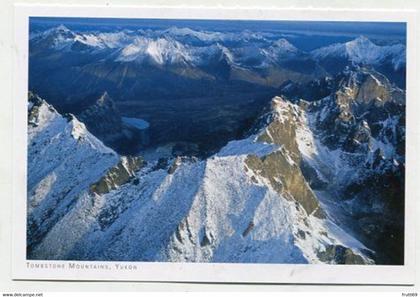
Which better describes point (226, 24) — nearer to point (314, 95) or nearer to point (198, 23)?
point (198, 23)

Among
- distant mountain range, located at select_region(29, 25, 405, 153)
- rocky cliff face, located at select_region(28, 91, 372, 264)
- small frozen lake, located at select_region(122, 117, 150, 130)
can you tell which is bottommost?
rocky cliff face, located at select_region(28, 91, 372, 264)

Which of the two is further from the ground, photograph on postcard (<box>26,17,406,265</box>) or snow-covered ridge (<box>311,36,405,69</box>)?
snow-covered ridge (<box>311,36,405,69</box>)

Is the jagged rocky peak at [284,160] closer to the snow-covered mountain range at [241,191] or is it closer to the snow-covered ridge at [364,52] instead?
the snow-covered mountain range at [241,191]

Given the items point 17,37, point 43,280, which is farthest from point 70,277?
point 17,37

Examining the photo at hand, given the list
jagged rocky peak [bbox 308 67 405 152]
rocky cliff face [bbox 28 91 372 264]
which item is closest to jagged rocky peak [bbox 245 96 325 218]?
rocky cliff face [bbox 28 91 372 264]

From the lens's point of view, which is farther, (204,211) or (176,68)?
(176,68)

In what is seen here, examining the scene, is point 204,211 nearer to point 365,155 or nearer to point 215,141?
point 215,141

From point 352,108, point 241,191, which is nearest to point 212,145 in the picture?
point 241,191

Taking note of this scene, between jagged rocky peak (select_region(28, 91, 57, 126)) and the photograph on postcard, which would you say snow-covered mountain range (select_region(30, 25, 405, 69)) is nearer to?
the photograph on postcard

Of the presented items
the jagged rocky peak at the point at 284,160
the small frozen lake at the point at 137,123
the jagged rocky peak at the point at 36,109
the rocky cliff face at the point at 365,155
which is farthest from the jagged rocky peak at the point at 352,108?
the jagged rocky peak at the point at 36,109

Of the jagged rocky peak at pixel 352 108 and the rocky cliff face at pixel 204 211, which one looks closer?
the rocky cliff face at pixel 204 211
